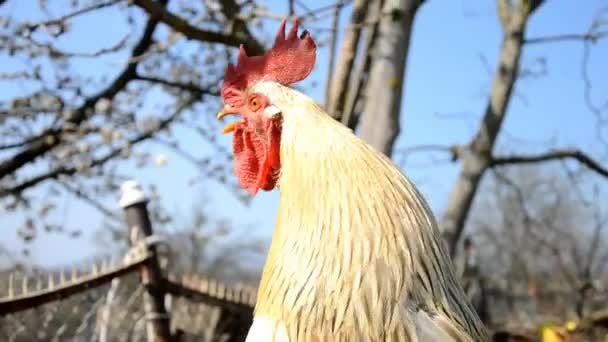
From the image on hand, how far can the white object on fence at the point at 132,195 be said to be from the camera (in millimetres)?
3590

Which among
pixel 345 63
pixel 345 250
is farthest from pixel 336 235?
pixel 345 63

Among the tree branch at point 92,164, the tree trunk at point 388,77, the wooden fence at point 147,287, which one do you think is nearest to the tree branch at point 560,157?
the tree trunk at point 388,77

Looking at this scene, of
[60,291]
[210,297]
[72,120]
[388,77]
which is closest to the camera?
[60,291]

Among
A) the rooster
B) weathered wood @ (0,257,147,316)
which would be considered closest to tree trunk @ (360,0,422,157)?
weathered wood @ (0,257,147,316)

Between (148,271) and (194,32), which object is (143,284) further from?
(194,32)

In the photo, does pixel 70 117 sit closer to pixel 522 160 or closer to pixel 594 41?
pixel 522 160

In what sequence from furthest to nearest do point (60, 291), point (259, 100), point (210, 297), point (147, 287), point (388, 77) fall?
1. point (210, 297)
2. point (388, 77)
3. point (147, 287)
4. point (60, 291)
5. point (259, 100)

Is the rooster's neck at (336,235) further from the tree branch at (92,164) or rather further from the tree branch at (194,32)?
the tree branch at (92,164)

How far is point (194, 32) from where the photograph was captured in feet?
11.8

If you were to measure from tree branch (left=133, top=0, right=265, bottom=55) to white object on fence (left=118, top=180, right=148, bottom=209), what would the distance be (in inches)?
35.9

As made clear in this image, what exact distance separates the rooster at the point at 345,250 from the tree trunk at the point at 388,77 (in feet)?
5.72

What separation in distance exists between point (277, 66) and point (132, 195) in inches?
73.1

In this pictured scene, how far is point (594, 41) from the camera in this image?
496 cm

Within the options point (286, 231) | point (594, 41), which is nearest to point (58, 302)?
point (286, 231)
